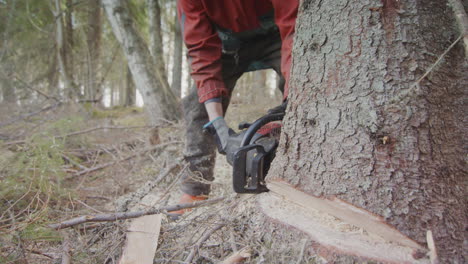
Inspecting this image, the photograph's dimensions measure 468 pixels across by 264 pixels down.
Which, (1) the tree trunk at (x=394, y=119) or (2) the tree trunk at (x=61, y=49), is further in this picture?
(2) the tree trunk at (x=61, y=49)

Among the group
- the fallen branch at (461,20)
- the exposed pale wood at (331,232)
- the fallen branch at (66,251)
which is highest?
the fallen branch at (461,20)

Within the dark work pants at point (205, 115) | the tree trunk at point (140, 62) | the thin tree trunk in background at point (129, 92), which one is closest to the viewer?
the dark work pants at point (205, 115)

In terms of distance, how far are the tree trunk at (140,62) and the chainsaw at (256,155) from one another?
8.60 ft

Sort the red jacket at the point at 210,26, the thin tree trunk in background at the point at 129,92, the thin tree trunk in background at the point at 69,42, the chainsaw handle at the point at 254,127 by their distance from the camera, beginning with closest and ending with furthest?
the chainsaw handle at the point at 254,127
the red jacket at the point at 210,26
the thin tree trunk in background at the point at 69,42
the thin tree trunk in background at the point at 129,92

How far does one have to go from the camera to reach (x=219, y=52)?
1.74m

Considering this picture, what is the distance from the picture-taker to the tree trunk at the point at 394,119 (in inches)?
30.4

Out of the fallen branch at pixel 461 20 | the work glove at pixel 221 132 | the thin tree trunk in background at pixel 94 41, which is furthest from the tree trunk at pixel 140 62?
the thin tree trunk in background at pixel 94 41

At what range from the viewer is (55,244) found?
1.20m

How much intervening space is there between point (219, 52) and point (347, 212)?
1.26 m

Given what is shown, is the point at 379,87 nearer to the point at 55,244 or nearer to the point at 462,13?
the point at 462,13

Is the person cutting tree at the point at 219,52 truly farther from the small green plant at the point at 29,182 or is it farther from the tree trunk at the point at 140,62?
the tree trunk at the point at 140,62

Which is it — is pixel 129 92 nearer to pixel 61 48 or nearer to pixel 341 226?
pixel 61 48

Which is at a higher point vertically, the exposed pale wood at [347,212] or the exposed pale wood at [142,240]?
the exposed pale wood at [347,212]

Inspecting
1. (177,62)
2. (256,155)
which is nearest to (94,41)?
(177,62)
